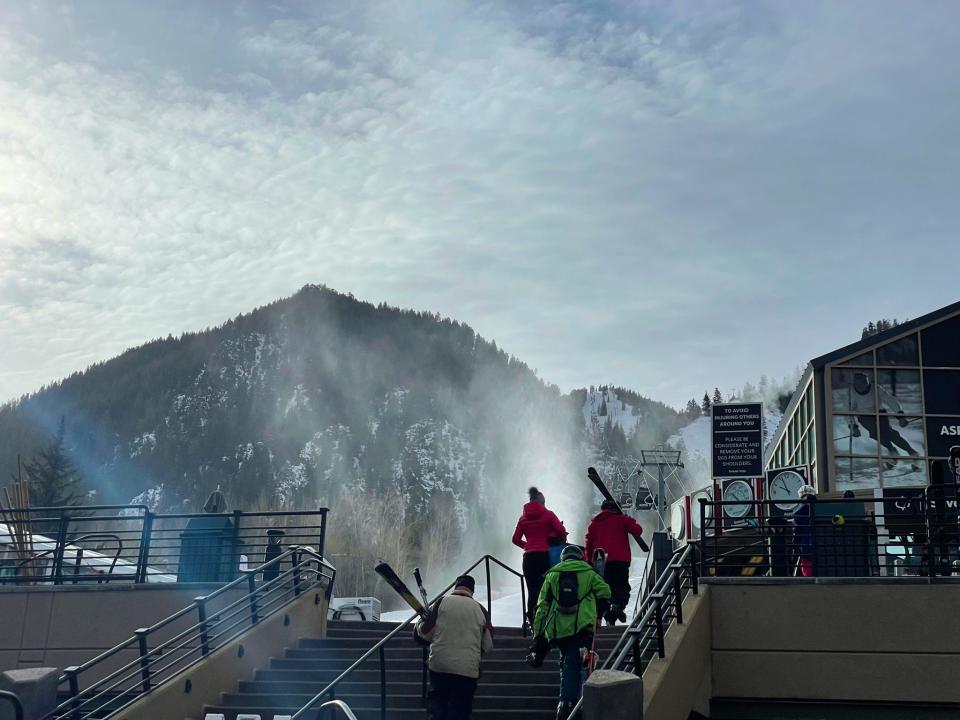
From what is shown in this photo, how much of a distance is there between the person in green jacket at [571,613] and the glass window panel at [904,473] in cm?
1462

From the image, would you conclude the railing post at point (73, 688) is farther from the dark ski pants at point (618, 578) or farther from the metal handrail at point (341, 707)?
the dark ski pants at point (618, 578)

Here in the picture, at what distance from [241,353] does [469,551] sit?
66.7 metres

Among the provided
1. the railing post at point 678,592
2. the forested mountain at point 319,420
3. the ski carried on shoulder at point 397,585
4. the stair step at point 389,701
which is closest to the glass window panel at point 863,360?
the railing post at point 678,592

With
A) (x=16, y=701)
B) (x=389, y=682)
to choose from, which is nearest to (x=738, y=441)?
(x=389, y=682)

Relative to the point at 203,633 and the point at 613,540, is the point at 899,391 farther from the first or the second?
the point at 203,633

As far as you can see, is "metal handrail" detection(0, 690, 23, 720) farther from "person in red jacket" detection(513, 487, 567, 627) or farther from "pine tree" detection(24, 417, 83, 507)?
"pine tree" detection(24, 417, 83, 507)

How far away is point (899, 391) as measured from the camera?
930 inches

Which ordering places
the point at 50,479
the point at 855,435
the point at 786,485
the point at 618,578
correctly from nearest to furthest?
1. the point at 618,578
2. the point at 786,485
3. the point at 855,435
4. the point at 50,479

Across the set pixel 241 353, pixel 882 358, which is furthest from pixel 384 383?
pixel 882 358

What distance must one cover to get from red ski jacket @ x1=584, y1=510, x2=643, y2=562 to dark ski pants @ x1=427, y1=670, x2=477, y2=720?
12.0ft

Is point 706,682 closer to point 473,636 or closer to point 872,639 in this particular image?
point 872,639

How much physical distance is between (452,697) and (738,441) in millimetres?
11028

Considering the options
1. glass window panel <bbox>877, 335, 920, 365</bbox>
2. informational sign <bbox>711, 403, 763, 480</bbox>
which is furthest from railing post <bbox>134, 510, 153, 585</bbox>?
glass window panel <bbox>877, 335, 920, 365</bbox>

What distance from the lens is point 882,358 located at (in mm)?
23688
